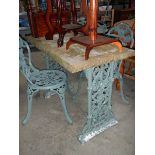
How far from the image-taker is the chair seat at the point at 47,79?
1.83m

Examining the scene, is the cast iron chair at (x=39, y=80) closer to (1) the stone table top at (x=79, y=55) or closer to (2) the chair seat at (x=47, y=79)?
(2) the chair seat at (x=47, y=79)

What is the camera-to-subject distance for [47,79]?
6.35 feet

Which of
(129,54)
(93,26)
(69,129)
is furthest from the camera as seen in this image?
(69,129)

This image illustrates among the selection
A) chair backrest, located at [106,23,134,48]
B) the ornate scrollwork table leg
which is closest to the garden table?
the ornate scrollwork table leg

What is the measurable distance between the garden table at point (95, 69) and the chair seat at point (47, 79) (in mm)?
294

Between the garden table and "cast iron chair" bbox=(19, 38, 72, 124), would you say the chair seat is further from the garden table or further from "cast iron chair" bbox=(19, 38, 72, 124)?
the garden table

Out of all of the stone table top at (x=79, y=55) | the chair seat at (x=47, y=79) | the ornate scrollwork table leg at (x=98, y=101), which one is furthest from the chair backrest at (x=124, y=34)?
the chair seat at (x=47, y=79)

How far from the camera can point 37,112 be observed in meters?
2.19

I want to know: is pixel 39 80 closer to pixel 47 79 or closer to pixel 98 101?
pixel 47 79

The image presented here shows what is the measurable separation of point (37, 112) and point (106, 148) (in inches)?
34.5

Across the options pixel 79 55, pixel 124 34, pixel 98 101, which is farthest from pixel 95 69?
pixel 124 34

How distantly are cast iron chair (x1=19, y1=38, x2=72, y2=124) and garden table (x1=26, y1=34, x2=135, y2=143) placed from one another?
20 centimetres
